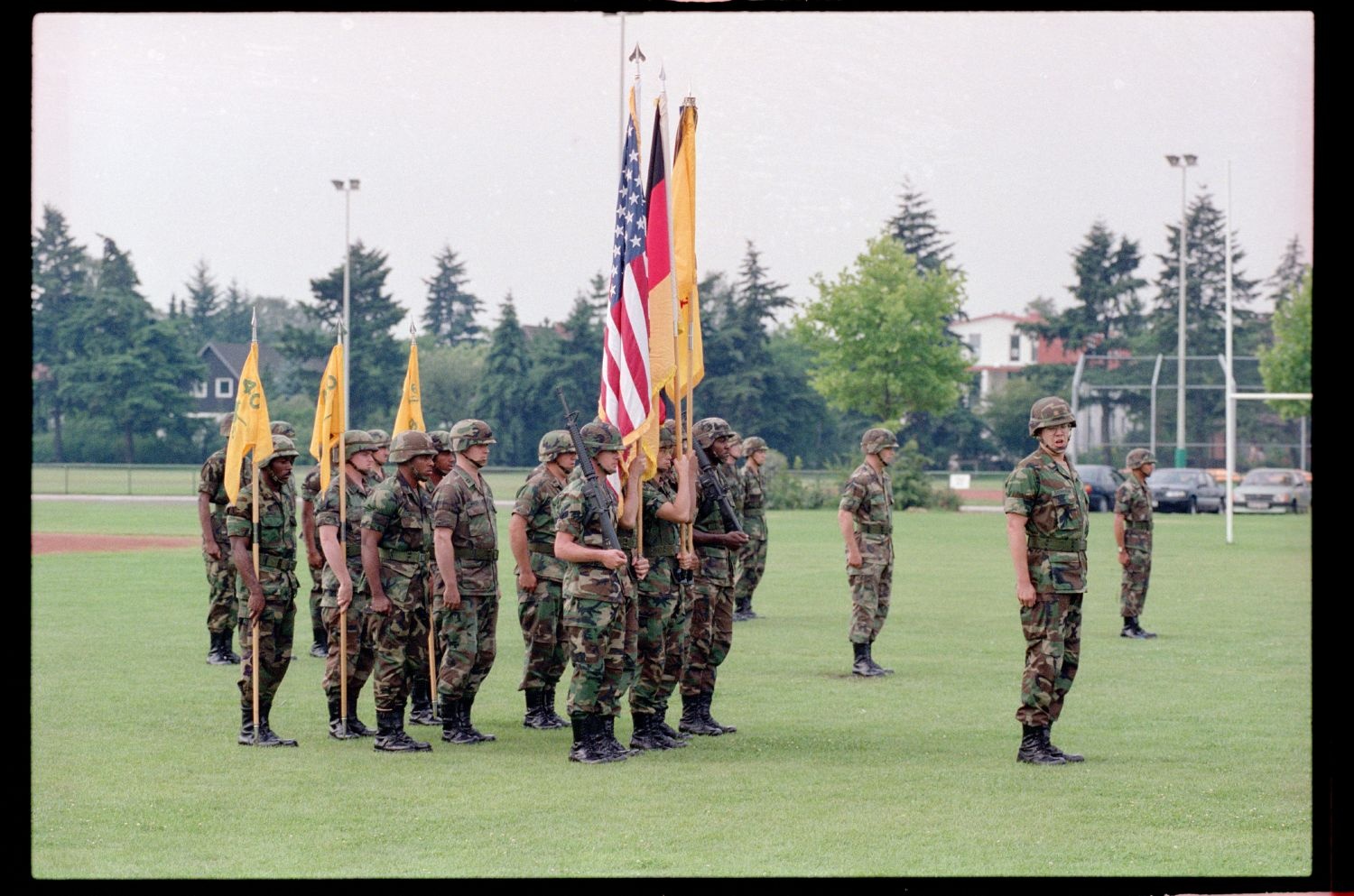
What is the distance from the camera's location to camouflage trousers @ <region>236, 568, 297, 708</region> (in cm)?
1027

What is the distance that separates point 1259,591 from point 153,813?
1609 cm

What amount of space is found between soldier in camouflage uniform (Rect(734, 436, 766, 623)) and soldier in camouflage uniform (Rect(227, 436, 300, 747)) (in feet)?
17.8

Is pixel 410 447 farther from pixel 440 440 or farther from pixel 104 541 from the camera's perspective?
pixel 104 541

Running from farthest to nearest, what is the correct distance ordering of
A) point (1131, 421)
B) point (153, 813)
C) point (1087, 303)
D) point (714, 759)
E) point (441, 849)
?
1. point (1087, 303)
2. point (1131, 421)
3. point (714, 759)
4. point (153, 813)
5. point (441, 849)

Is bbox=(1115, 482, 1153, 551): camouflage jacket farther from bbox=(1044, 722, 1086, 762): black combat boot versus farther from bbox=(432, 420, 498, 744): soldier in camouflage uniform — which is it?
bbox=(432, 420, 498, 744): soldier in camouflage uniform

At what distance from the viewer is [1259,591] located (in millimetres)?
21109

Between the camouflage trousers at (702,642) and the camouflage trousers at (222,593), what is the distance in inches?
168

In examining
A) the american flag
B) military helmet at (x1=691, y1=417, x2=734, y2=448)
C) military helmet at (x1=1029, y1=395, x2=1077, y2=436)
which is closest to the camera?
military helmet at (x1=1029, y1=395, x2=1077, y2=436)

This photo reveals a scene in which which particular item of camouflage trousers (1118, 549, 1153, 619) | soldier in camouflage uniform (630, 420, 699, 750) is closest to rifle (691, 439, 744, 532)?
soldier in camouflage uniform (630, 420, 699, 750)

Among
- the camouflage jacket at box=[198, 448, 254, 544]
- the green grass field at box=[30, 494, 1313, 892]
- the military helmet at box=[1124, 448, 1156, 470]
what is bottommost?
the green grass field at box=[30, 494, 1313, 892]
